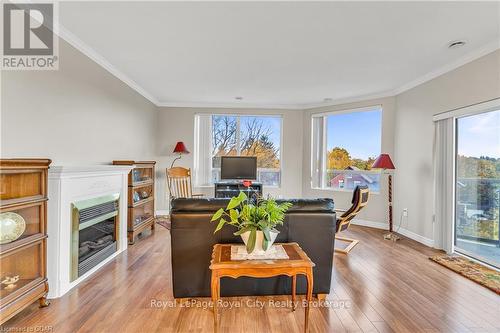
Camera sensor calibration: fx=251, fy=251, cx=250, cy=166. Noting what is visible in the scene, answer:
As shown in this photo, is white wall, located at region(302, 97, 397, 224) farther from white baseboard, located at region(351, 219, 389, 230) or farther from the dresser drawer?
the dresser drawer

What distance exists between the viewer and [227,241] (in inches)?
86.9

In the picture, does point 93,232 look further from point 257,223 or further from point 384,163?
point 384,163

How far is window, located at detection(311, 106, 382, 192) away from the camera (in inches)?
205

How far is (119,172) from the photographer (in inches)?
134

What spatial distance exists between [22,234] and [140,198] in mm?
2135

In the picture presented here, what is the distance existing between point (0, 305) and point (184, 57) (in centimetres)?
304

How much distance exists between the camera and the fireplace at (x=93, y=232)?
2.54 m

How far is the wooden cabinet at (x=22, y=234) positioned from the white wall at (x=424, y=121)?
4.69 meters

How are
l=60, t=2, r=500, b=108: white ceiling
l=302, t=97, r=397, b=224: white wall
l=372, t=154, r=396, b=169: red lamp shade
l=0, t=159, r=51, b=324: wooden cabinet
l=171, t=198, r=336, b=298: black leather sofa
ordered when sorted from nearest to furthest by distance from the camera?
1. l=0, t=159, r=51, b=324: wooden cabinet
2. l=171, t=198, r=336, b=298: black leather sofa
3. l=60, t=2, r=500, b=108: white ceiling
4. l=372, t=154, r=396, b=169: red lamp shade
5. l=302, t=97, r=397, b=224: white wall

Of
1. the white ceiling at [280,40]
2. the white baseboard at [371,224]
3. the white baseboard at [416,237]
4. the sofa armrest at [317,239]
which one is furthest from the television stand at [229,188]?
the sofa armrest at [317,239]

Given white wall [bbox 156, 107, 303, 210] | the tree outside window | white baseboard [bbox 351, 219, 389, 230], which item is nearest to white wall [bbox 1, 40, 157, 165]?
white wall [bbox 156, 107, 303, 210]

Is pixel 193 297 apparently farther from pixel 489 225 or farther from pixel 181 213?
pixel 489 225

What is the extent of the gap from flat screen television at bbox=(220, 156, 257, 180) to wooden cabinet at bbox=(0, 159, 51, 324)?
3745 millimetres

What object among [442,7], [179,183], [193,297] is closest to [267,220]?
[193,297]
